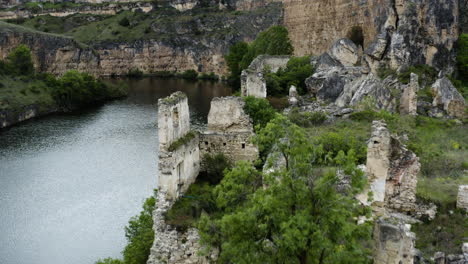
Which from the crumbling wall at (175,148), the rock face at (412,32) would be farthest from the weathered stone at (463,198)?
the rock face at (412,32)

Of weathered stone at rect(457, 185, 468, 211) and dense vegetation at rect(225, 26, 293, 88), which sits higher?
dense vegetation at rect(225, 26, 293, 88)

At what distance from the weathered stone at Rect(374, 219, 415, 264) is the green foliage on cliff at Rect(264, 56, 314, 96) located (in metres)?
25.6

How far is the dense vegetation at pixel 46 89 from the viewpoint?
54844 millimetres

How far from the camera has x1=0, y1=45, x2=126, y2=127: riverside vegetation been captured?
5441cm

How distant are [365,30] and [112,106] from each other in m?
28.3

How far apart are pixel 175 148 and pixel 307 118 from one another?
11304 mm

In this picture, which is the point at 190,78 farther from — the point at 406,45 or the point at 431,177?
the point at 431,177

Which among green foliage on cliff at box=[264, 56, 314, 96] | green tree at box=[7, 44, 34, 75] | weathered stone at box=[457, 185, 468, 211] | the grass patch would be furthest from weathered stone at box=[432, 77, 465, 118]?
green tree at box=[7, 44, 34, 75]

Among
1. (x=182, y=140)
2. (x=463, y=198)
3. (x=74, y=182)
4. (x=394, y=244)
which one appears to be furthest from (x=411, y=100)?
(x=74, y=182)

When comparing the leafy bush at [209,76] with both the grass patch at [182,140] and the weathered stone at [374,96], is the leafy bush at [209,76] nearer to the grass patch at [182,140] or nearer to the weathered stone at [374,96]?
the weathered stone at [374,96]

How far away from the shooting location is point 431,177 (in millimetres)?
17812

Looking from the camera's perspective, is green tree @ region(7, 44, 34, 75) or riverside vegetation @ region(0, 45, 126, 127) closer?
riverside vegetation @ region(0, 45, 126, 127)

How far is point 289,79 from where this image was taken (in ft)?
122

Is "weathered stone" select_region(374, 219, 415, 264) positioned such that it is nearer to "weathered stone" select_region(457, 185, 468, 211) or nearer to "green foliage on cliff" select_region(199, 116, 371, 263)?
"green foliage on cliff" select_region(199, 116, 371, 263)
